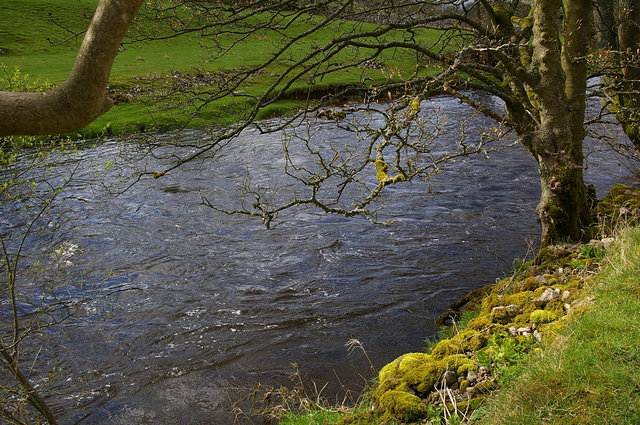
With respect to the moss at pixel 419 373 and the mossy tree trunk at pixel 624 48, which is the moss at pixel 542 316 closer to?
the moss at pixel 419 373

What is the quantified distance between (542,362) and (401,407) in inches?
56.0

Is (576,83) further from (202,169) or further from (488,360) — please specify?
(202,169)

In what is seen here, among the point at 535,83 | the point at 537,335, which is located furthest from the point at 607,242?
the point at 535,83

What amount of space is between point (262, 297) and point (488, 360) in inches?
238

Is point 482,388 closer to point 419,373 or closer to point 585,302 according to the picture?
point 419,373

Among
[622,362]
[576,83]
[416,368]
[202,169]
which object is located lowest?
[416,368]

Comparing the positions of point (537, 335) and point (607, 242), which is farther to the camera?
point (607, 242)

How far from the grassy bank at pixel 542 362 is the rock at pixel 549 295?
17 millimetres

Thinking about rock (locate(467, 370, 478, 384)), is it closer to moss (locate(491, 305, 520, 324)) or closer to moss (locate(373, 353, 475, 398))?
moss (locate(373, 353, 475, 398))

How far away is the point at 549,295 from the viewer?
659 centimetres

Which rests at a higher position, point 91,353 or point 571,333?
point 571,333

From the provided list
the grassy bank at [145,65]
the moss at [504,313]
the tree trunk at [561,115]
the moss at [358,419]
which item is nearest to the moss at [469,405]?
the moss at [358,419]

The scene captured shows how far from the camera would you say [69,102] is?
2.39 m

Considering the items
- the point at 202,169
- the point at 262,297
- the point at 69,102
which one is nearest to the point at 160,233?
the point at 262,297
